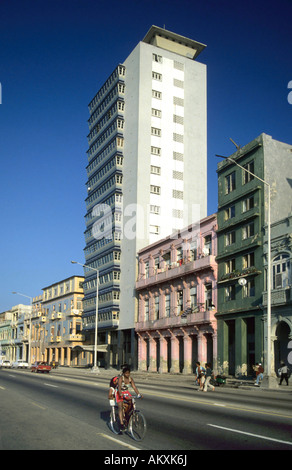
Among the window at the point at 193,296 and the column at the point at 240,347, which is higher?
the window at the point at 193,296

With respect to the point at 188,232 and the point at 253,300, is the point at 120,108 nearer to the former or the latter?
the point at 188,232

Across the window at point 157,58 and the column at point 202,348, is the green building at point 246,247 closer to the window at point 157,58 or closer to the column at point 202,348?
the column at point 202,348

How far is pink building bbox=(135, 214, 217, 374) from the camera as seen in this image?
47.8 metres

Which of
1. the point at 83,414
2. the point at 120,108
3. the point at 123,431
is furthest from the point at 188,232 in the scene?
the point at 123,431

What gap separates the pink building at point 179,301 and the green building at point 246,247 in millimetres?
1623

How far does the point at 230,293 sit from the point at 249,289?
11.0ft

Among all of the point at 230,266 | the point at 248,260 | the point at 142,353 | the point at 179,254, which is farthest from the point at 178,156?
the point at 248,260

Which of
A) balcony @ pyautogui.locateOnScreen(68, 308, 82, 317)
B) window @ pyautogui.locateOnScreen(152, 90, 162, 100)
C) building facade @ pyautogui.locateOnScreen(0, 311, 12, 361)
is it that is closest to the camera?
window @ pyautogui.locateOnScreen(152, 90, 162, 100)

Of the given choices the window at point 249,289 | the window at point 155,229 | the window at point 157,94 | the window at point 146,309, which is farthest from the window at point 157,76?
the window at point 249,289

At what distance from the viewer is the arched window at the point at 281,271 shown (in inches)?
1431

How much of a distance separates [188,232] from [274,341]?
1714cm

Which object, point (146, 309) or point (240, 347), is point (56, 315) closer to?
point (146, 309)

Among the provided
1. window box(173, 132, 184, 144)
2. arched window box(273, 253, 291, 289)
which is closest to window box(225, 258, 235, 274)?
arched window box(273, 253, 291, 289)

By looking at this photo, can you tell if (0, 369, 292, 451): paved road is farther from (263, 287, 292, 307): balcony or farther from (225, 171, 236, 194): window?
(225, 171, 236, 194): window
